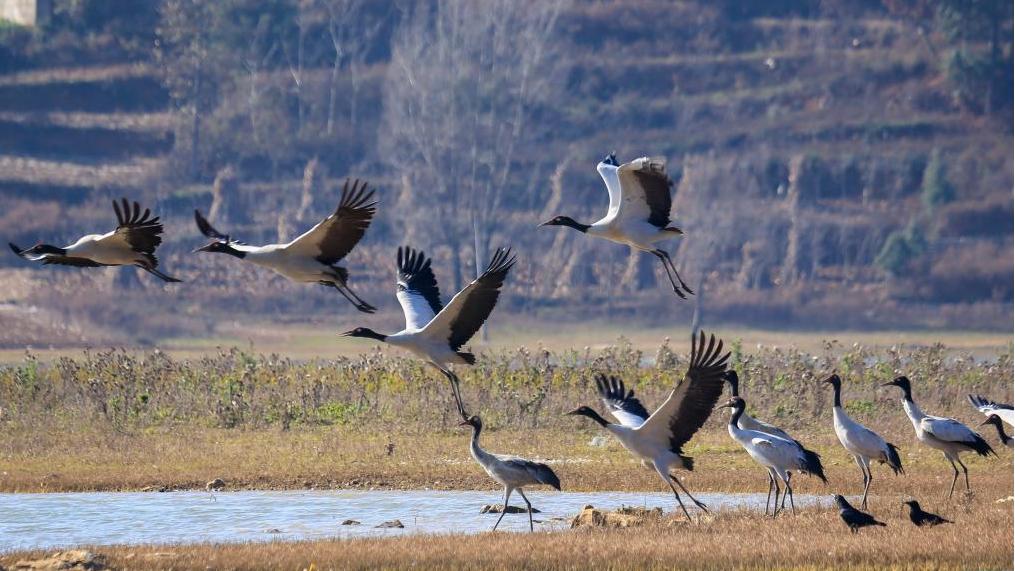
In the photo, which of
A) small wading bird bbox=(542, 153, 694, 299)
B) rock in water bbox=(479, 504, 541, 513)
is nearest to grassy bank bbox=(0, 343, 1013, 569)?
rock in water bbox=(479, 504, 541, 513)

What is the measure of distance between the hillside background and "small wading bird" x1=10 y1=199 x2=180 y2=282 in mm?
27947

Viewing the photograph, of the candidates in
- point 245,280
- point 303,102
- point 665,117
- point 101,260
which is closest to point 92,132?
point 303,102

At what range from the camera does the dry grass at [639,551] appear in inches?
496

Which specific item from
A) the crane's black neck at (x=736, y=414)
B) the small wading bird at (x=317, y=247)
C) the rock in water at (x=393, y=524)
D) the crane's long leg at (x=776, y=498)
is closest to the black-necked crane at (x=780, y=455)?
the crane's long leg at (x=776, y=498)

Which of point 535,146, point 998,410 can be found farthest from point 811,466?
point 535,146

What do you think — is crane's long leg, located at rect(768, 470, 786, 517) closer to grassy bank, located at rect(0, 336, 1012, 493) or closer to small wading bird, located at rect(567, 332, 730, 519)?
small wading bird, located at rect(567, 332, 730, 519)

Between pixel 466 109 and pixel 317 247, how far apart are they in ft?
125

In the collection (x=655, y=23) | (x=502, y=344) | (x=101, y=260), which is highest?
(x=655, y=23)

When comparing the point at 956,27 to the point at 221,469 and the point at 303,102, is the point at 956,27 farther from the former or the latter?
the point at 221,469

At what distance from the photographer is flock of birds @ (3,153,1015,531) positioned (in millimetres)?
13898

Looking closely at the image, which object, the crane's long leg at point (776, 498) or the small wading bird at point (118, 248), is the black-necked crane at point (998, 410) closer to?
the crane's long leg at point (776, 498)

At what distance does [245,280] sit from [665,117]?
16442 mm

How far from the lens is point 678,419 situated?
14133 mm

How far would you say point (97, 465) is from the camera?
19484mm
